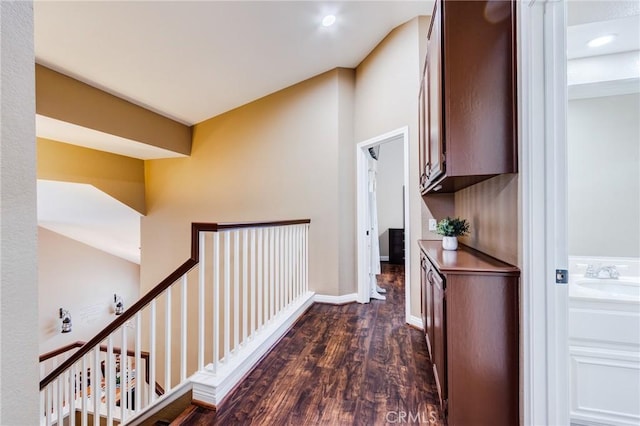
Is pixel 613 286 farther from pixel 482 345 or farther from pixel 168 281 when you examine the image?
pixel 168 281

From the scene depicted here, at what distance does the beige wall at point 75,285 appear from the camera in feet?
17.4

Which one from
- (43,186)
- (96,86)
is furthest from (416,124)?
(43,186)

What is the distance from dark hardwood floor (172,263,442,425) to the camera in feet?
5.51

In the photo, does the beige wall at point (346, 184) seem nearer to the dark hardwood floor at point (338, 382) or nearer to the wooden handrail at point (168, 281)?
the dark hardwood floor at point (338, 382)

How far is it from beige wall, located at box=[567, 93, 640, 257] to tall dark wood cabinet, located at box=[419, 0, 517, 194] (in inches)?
46.4

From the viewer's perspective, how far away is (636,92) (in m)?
2.03

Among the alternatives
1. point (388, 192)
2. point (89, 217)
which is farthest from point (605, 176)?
point (89, 217)

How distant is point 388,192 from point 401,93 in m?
4.22

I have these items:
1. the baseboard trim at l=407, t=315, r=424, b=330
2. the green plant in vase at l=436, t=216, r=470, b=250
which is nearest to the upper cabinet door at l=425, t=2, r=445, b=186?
the green plant in vase at l=436, t=216, r=470, b=250

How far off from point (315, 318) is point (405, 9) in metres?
3.34

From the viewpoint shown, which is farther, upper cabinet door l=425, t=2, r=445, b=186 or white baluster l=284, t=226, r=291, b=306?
white baluster l=284, t=226, r=291, b=306

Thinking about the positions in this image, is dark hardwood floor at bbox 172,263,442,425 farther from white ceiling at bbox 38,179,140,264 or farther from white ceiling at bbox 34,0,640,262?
white ceiling at bbox 38,179,140,264

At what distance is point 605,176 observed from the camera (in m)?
2.09

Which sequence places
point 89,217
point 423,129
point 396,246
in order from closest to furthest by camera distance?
A: point 423,129 < point 89,217 < point 396,246
